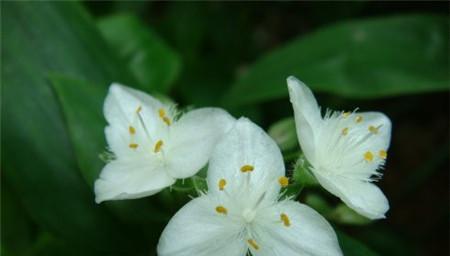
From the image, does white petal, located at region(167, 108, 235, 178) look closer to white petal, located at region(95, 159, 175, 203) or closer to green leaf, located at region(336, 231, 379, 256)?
white petal, located at region(95, 159, 175, 203)

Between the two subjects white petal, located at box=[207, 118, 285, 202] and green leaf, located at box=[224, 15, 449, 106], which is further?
green leaf, located at box=[224, 15, 449, 106]

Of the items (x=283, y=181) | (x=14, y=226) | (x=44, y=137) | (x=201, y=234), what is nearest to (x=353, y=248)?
(x=283, y=181)

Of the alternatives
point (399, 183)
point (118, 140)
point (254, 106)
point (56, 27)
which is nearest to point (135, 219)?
point (118, 140)

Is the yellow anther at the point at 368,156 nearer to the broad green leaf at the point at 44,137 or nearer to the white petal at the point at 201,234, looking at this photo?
the white petal at the point at 201,234

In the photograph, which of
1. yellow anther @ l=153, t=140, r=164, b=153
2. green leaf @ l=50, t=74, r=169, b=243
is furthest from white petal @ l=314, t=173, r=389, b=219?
green leaf @ l=50, t=74, r=169, b=243

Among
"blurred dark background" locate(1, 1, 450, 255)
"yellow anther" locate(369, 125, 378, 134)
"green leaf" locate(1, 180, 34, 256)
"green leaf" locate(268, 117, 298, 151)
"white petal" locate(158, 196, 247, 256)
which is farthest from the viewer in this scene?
"blurred dark background" locate(1, 1, 450, 255)

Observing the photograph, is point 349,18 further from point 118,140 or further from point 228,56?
point 118,140
